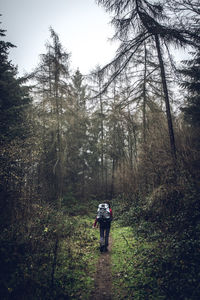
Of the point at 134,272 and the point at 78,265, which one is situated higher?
the point at 134,272

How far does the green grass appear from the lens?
3597mm

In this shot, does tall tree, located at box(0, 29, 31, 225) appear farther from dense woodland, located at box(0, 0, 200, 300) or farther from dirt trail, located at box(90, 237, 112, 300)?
dirt trail, located at box(90, 237, 112, 300)

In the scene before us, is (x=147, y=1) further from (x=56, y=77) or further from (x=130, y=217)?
(x=130, y=217)

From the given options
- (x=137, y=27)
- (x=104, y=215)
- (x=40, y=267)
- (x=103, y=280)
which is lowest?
(x=103, y=280)

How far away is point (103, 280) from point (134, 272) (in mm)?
936

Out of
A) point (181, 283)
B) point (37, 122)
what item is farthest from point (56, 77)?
point (181, 283)

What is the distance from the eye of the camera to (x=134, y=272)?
4.39 metres

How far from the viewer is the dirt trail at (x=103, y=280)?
378cm

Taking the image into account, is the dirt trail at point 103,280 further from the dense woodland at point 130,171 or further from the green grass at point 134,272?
the dense woodland at point 130,171

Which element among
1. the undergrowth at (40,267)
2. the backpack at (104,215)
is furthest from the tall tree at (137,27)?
the undergrowth at (40,267)

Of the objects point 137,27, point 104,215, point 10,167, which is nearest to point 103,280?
point 104,215

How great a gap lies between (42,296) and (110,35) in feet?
25.9

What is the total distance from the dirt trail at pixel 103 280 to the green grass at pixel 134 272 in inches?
6.4

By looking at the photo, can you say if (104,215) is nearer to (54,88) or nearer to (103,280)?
(103,280)
